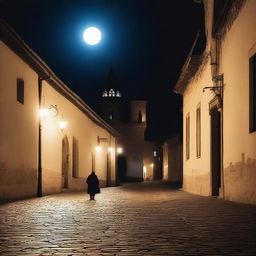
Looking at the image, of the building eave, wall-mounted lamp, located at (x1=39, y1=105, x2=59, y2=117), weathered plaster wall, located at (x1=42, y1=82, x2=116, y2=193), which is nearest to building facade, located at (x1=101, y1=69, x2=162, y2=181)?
weathered plaster wall, located at (x1=42, y1=82, x2=116, y2=193)

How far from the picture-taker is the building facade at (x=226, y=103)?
13.4 meters

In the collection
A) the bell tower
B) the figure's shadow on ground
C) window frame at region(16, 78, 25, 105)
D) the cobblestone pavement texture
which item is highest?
the bell tower

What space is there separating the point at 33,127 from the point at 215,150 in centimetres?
705

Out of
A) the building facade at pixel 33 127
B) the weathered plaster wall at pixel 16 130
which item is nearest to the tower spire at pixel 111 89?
the building facade at pixel 33 127

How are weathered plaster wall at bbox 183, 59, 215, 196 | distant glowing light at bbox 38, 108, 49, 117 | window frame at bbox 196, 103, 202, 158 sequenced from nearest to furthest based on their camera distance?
weathered plaster wall at bbox 183, 59, 215, 196 → distant glowing light at bbox 38, 108, 49, 117 → window frame at bbox 196, 103, 202, 158

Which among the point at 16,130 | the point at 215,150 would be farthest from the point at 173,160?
the point at 16,130

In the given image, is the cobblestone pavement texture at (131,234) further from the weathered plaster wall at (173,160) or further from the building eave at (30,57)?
the weathered plaster wall at (173,160)

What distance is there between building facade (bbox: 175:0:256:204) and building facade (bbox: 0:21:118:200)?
630 cm

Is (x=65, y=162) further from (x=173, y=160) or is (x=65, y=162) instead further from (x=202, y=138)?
(x=173, y=160)

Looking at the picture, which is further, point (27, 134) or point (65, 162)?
point (65, 162)

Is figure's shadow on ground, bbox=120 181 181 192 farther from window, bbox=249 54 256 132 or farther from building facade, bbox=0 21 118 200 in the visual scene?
window, bbox=249 54 256 132

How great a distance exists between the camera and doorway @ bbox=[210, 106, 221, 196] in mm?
19406

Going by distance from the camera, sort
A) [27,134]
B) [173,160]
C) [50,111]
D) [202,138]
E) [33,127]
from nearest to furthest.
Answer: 1. [27,134]
2. [33,127]
3. [202,138]
4. [50,111]
5. [173,160]

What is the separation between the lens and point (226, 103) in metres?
16.6
